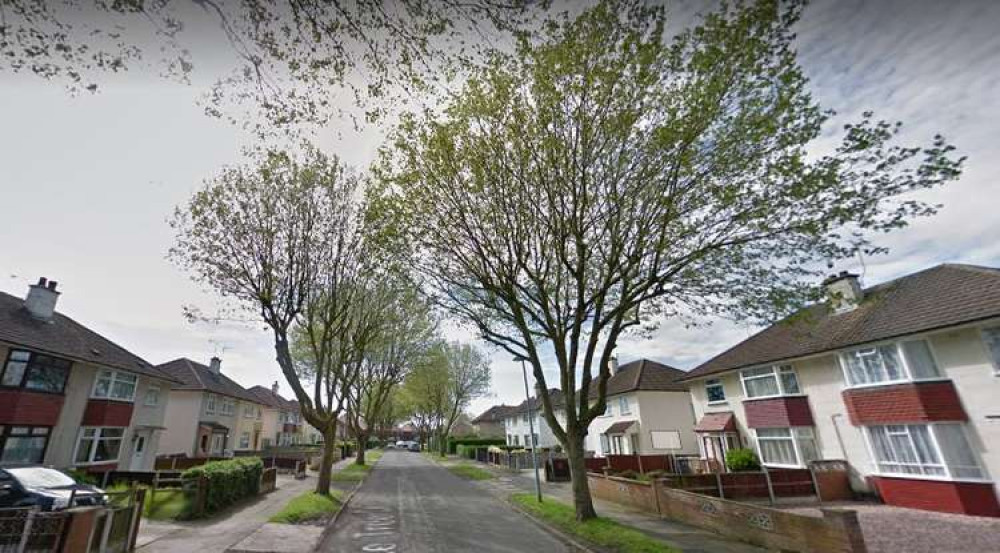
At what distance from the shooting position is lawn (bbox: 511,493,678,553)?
10602 mm

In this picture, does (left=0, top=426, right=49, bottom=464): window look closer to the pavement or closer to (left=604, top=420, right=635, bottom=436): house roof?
the pavement

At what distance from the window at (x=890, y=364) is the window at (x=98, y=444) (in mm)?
35351

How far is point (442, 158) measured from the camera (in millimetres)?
13023

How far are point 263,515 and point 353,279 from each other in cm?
934

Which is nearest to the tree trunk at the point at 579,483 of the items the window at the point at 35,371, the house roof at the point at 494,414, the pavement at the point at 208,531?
the pavement at the point at 208,531

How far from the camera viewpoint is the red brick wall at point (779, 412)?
20.1 metres

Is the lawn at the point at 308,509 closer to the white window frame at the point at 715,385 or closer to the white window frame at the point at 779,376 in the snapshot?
the white window frame at the point at 779,376

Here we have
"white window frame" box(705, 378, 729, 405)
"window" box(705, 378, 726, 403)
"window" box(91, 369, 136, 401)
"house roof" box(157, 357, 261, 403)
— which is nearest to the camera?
"window" box(91, 369, 136, 401)

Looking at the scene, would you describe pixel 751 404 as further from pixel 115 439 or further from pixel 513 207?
pixel 115 439

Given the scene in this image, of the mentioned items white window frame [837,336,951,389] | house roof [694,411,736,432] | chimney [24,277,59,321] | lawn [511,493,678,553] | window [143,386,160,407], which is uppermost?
chimney [24,277,59,321]

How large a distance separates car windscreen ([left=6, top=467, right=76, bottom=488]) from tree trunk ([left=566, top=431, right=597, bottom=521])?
1449cm

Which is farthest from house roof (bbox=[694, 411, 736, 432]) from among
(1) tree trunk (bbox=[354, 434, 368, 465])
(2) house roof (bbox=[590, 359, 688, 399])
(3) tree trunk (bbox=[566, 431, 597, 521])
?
(1) tree trunk (bbox=[354, 434, 368, 465])

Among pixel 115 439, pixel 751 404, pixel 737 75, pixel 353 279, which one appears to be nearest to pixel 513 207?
pixel 737 75

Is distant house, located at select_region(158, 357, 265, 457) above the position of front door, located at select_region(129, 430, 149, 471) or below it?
above
